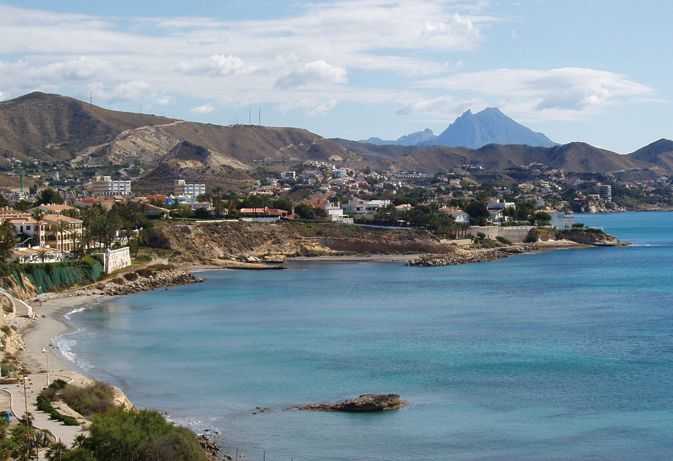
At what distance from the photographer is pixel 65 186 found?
420ft

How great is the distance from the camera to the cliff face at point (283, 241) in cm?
6594

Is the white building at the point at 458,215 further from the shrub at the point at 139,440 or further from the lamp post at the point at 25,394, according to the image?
the shrub at the point at 139,440

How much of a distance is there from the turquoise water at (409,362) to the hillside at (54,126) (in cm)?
12393

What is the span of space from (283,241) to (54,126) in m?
125

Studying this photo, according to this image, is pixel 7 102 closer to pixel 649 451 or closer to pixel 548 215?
pixel 548 215

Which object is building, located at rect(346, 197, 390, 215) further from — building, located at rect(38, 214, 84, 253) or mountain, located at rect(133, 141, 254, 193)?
building, located at rect(38, 214, 84, 253)

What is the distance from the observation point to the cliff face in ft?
216

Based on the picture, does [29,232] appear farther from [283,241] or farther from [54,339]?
[54,339]

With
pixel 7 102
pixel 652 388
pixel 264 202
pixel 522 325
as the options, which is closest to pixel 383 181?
pixel 7 102

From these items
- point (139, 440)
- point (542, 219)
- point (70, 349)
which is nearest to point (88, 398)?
point (139, 440)

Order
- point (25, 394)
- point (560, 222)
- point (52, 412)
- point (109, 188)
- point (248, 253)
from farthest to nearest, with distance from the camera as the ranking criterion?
point (109, 188)
point (560, 222)
point (248, 253)
point (25, 394)
point (52, 412)

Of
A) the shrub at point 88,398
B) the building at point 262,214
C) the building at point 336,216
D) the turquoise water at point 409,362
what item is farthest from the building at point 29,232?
the building at point 336,216

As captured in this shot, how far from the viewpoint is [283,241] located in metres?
71.8

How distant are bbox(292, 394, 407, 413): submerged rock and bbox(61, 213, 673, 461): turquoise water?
1.28 feet
